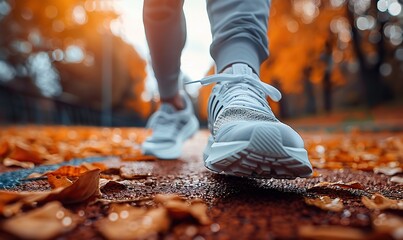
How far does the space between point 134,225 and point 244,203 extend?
29 centimetres

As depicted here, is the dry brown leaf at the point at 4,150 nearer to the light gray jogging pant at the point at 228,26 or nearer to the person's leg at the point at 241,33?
the light gray jogging pant at the point at 228,26

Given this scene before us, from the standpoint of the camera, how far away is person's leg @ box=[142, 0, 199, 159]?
139 centimetres

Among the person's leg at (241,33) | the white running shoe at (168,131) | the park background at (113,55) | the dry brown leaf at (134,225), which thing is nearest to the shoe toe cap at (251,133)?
the dry brown leaf at (134,225)

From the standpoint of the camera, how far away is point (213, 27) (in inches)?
49.5

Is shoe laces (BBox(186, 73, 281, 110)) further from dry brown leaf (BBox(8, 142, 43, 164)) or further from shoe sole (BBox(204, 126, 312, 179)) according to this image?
dry brown leaf (BBox(8, 142, 43, 164))

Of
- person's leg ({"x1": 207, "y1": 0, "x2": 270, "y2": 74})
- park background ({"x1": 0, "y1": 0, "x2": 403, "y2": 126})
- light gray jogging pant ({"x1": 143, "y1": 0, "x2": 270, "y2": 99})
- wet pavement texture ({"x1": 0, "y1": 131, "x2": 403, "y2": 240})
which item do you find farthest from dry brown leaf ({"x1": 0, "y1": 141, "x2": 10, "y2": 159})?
park background ({"x1": 0, "y1": 0, "x2": 403, "y2": 126})

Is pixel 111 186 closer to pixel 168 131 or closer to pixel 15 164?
pixel 15 164

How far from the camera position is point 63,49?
12961mm

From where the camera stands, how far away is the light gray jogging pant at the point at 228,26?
1.15 metres

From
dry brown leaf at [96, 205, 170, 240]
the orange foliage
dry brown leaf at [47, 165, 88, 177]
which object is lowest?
dry brown leaf at [96, 205, 170, 240]

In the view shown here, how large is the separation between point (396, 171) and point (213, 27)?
0.87m

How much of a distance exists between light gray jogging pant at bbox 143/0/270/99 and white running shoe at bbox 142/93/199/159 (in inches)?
20.4

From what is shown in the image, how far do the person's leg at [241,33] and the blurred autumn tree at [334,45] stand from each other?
9.29m

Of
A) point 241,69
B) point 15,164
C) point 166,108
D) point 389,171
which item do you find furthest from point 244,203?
point 166,108
